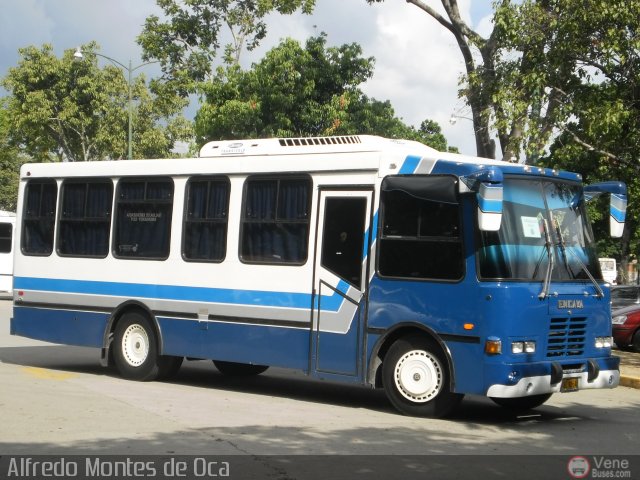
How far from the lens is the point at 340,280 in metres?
11.9

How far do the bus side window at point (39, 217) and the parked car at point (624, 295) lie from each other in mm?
14922

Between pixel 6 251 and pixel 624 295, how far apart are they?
2147 centimetres

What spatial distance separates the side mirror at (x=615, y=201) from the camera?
39.8 ft

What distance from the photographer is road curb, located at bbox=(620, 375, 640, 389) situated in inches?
611

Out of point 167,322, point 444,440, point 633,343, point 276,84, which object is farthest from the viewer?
point 276,84

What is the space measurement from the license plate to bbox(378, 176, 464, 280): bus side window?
5.21ft

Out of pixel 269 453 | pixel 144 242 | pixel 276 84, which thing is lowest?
pixel 269 453

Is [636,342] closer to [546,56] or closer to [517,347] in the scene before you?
[546,56]

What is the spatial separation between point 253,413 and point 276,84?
21963 mm

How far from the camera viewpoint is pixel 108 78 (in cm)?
4666

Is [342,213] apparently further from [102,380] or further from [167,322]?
[102,380]

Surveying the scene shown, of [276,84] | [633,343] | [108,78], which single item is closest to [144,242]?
[633,343]

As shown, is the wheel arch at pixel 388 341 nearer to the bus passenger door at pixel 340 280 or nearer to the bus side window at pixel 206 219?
the bus passenger door at pixel 340 280

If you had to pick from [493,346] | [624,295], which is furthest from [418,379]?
[624,295]
